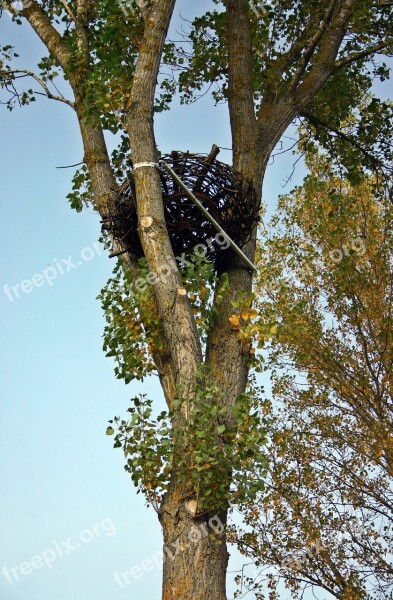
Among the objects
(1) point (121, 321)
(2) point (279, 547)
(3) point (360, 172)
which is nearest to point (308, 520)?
(2) point (279, 547)

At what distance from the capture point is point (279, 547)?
1003 centimetres

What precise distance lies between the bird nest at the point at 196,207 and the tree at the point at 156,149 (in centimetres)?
13

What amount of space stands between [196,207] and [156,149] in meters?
0.56

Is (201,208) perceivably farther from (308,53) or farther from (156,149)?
(308,53)

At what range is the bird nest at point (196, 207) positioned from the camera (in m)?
4.96

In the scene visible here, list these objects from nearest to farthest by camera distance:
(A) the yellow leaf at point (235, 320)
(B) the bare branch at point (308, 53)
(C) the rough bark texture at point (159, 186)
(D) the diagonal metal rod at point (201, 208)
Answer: (C) the rough bark texture at point (159, 186)
(A) the yellow leaf at point (235, 320)
(D) the diagonal metal rod at point (201, 208)
(B) the bare branch at point (308, 53)

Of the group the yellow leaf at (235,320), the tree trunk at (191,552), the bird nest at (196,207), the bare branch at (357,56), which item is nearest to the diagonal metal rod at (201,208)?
the bird nest at (196,207)

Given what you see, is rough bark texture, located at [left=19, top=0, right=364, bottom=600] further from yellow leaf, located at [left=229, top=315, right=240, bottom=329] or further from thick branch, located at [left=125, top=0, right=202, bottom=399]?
yellow leaf, located at [left=229, top=315, right=240, bottom=329]

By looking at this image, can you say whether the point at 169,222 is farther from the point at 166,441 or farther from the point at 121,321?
the point at 166,441

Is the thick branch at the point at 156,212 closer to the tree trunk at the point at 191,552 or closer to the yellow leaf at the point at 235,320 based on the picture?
the yellow leaf at the point at 235,320

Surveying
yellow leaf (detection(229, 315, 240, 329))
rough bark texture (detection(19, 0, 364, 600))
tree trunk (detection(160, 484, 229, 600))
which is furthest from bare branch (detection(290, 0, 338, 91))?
tree trunk (detection(160, 484, 229, 600))

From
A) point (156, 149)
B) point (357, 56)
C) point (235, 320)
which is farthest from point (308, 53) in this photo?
point (235, 320)

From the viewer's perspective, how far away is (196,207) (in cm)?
499

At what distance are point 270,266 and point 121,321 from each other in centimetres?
707
